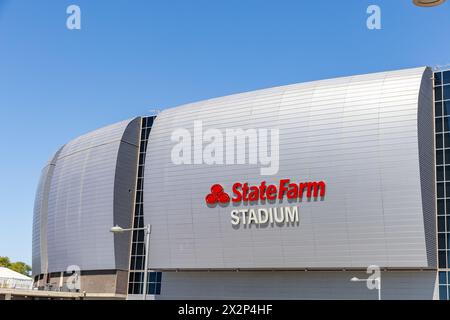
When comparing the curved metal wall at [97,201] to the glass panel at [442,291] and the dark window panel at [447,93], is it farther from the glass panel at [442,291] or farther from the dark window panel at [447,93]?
the dark window panel at [447,93]

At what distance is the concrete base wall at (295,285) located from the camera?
46.2 m

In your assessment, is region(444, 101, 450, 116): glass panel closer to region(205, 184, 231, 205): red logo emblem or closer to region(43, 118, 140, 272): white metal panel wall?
region(205, 184, 231, 205): red logo emblem

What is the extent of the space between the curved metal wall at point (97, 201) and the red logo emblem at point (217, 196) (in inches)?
543

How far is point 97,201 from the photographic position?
210ft

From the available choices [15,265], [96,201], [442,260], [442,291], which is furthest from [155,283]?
[15,265]

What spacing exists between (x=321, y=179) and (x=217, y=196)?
34.0 feet

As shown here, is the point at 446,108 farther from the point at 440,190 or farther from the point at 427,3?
the point at 427,3

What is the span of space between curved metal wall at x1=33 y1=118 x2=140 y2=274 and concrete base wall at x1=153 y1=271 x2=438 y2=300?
27.9 feet

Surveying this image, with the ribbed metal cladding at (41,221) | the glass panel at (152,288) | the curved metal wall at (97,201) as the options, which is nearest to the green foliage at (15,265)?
the ribbed metal cladding at (41,221)

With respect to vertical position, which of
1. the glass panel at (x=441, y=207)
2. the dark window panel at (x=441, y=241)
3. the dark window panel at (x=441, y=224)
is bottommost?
the dark window panel at (x=441, y=241)
